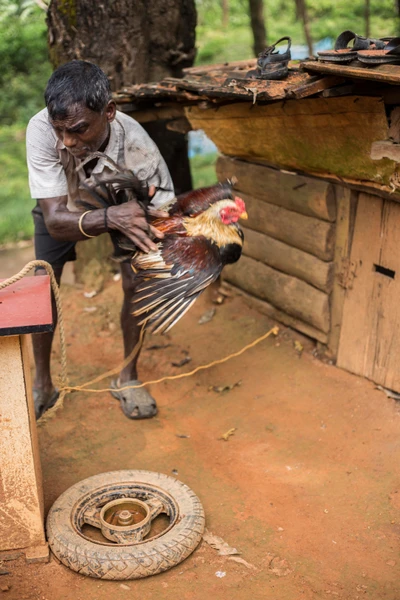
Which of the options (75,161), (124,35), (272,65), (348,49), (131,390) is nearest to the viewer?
(348,49)

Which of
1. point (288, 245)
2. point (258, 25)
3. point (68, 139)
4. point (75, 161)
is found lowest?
point (288, 245)

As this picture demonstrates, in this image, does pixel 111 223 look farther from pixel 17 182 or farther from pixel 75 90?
pixel 17 182

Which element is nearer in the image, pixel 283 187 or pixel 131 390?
pixel 131 390

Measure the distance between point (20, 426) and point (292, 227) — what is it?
258 cm

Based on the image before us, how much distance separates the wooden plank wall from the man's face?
158 cm

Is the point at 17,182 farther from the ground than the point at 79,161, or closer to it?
closer to it

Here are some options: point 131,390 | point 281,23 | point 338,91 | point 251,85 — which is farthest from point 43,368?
point 281,23

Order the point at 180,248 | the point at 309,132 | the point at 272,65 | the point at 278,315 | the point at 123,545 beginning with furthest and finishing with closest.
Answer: the point at 278,315, the point at 309,132, the point at 272,65, the point at 180,248, the point at 123,545

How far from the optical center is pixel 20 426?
9.51 feet

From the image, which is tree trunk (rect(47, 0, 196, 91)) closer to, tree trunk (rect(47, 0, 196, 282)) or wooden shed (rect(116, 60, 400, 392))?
tree trunk (rect(47, 0, 196, 282))

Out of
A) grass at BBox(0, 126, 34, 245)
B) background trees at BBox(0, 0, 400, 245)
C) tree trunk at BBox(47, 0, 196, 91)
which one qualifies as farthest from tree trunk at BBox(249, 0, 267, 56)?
grass at BBox(0, 126, 34, 245)

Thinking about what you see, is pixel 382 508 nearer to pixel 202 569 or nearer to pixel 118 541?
pixel 202 569

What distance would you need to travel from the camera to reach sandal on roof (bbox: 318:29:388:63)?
3375mm

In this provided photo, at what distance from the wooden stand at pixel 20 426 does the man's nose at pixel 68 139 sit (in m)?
0.76
